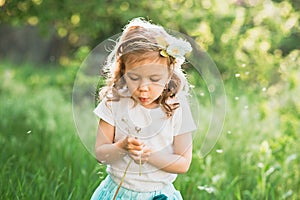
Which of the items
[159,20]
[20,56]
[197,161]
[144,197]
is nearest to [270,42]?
[159,20]

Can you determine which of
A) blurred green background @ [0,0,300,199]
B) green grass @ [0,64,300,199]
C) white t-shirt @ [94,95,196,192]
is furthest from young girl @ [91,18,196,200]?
blurred green background @ [0,0,300,199]

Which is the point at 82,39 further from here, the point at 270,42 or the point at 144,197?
the point at 144,197

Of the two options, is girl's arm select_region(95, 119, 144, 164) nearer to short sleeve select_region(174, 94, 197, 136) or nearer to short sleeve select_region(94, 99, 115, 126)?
short sleeve select_region(94, 99, 115, 126)

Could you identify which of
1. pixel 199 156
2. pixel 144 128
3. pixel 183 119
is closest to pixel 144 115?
pixel 144 128

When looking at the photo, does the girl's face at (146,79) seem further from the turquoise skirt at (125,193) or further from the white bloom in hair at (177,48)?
the turquoise skirt at (125,193)

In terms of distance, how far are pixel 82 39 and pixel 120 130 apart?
5836 mm

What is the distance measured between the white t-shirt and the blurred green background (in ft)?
1.35

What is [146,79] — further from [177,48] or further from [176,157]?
[176,157]

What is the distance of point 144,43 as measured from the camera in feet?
5.63

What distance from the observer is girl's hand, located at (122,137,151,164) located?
1.66m

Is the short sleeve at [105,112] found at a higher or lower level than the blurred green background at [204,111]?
higher

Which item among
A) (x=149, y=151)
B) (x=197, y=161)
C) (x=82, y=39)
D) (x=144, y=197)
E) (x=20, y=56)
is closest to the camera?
Result: (x=149, y=151)

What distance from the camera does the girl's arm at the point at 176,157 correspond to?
176 cm

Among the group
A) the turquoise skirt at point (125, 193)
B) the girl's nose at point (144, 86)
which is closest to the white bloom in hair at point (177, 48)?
the girl's nose at point (144, 86)
